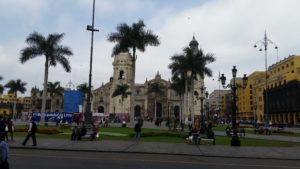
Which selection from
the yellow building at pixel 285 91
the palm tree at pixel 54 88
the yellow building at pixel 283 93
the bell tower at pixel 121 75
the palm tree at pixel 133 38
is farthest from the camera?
the bell tower at pixel 121 75

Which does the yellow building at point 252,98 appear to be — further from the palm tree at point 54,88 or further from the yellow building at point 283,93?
the palm tree at point 54,88

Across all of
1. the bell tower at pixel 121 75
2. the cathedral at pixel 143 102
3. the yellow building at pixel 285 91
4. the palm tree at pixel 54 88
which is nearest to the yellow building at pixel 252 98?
the yellow building at pixel 285 91

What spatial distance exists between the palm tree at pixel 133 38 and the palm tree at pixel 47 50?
7418 millimetres

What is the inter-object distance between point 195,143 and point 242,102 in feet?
415

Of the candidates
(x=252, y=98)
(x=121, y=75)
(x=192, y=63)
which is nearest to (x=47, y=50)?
(x=192, y=63)

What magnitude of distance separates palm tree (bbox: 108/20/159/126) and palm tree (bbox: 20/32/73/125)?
7418mm

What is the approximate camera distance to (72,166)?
12.8 m

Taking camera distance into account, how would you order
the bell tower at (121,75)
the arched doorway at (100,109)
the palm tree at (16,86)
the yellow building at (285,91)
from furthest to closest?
the arched doorway at (100,109)
the bell tower at (121,75)
the palm tree at (16,86)
the yellow building at (285,91)

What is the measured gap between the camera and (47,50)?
5097cm

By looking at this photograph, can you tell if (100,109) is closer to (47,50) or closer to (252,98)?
(252,98)

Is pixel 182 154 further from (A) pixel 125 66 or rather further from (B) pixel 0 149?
(A) pixel 125 66

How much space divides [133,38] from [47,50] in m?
12.4

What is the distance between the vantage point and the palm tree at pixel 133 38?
4978cm

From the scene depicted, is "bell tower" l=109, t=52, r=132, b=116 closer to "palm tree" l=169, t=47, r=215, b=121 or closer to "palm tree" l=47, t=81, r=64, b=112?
"palm tree" l=47, t=81, r=64, b=112
